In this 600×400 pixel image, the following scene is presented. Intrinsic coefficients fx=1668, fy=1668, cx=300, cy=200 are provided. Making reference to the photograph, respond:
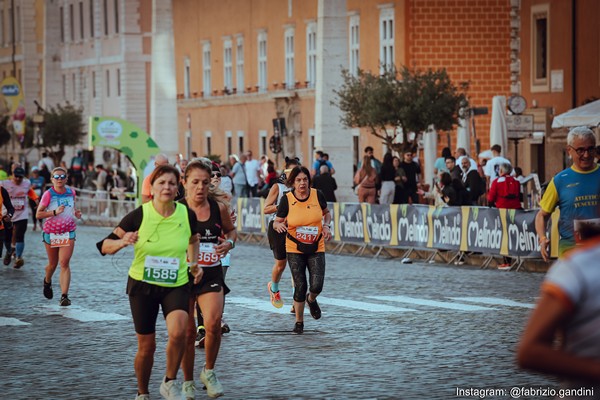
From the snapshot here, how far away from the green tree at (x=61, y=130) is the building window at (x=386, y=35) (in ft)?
85.7

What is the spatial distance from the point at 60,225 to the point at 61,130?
56103 mm

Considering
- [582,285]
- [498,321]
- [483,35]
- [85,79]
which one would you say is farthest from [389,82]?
[85,79]

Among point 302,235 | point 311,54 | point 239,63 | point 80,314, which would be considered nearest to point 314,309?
point 302,235

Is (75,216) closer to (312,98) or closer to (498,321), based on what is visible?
(498,321)

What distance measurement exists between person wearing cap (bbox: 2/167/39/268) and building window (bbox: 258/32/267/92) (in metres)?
33.1

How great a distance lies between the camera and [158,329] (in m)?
16.1

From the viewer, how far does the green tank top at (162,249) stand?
33.5 ft

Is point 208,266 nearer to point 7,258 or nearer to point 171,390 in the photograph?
point 171,390

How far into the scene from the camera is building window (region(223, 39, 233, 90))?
217ft

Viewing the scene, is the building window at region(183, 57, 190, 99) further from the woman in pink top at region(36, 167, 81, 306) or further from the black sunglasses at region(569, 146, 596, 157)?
the black sunglasses at region(569, 146, 596, 157)

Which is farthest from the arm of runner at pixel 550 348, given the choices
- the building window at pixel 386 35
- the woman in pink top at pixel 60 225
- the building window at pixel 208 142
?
the building window at pixel 208 142

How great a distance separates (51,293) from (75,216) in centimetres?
116

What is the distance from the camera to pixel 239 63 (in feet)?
213

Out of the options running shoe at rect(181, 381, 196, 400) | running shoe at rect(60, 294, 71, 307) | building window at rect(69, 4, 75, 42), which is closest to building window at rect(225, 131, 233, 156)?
building window at rect(69, 4, 75, 42)
